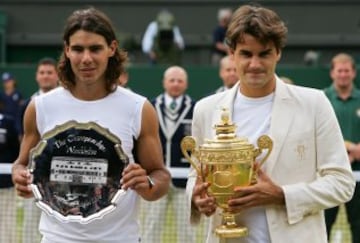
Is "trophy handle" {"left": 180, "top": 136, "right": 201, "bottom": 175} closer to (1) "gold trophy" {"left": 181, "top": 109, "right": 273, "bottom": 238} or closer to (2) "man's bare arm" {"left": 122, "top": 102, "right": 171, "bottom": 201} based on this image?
(1) "gold trophy" {"left": 181, "top": 109, "right": 273, "bottom": 238}

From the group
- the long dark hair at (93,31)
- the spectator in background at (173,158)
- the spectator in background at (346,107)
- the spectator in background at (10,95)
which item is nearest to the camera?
the long dark hair at (93,31)

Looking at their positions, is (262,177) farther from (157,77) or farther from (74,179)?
(157,77)

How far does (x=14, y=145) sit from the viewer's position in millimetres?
9391

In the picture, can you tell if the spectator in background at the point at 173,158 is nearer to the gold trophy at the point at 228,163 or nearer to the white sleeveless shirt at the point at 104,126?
the white sleeveless shirt at the point at 104,126

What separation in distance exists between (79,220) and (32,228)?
3.52 metres

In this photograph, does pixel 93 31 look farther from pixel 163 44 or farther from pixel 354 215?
pixel 163 44

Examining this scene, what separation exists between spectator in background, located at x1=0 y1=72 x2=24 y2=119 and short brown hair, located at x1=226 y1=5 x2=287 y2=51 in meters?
10.5

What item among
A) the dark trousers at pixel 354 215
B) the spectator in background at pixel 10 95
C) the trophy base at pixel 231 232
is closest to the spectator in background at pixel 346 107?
the dark trousers at pixel 354 215

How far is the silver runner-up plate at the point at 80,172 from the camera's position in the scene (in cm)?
386

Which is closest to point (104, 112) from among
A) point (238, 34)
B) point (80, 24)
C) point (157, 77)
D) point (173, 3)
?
point (80, 24)

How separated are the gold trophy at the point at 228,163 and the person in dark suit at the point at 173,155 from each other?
10.6ft

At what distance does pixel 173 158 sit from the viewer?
30.3 ft

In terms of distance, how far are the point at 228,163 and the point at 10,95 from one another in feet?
37.2

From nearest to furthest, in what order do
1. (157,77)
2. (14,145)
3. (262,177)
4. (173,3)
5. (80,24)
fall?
(262,177)
(80,24)
(14,145)
(157,77)
(173,3)
